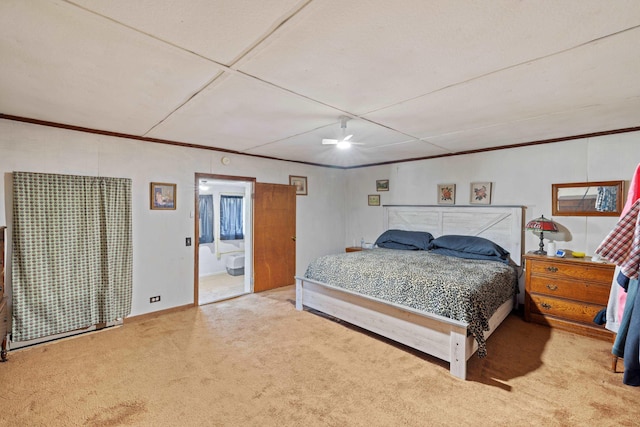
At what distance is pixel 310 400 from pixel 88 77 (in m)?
2.72

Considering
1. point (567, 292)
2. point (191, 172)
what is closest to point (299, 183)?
point (191, 172)

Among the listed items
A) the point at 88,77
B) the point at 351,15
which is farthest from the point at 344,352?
the point at 88,77

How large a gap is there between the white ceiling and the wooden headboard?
136 centimetres

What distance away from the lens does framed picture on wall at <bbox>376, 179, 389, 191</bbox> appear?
5.42 m

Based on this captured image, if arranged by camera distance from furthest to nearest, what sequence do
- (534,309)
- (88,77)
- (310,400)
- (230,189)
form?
(230,189) → (534,309) → (310,400) → (88,77)

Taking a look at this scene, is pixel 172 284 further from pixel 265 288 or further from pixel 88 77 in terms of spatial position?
pixel 88 77

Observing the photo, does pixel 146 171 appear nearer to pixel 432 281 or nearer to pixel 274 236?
pixel 274 236

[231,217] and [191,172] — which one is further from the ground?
[191,172]

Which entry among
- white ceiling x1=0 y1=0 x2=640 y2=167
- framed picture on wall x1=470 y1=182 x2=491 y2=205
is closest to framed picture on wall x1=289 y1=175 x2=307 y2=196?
white ceiling x1=0 y1=0 x2=640 y2=167

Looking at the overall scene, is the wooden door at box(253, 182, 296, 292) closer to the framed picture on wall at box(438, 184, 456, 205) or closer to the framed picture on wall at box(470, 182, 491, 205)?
the framed picture on wall at box(438, 184, 456, 205)

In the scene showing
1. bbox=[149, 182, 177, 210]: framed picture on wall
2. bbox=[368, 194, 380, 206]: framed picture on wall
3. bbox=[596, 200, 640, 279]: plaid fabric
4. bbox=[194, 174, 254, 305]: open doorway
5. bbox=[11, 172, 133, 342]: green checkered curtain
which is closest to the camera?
bbox=[596, 200, 640, 279]: plaid fabric

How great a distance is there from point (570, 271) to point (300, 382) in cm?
313

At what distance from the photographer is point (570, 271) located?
318cm

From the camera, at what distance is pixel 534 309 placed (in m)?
3.42
